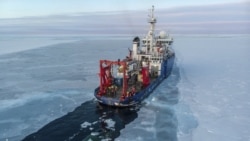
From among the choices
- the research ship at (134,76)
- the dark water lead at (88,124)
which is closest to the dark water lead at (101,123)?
the dark water lead at (88,124)

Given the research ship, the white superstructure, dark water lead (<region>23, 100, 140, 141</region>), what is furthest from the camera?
the white superstructure

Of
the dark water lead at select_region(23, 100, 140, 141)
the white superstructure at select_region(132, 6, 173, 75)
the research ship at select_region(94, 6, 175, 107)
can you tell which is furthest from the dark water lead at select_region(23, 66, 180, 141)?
the white superstructure at select_region(132, 6, 173, 75)

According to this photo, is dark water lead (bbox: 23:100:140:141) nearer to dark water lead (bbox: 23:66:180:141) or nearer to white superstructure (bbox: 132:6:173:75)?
dark water lead (bbox: 23:66:180:141)

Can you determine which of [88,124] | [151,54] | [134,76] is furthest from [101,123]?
[151,54]

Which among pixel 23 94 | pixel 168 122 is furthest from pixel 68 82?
pixel 168 122

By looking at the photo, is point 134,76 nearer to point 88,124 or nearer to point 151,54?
point 151,54
